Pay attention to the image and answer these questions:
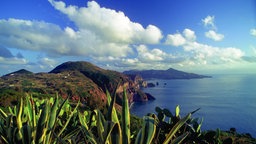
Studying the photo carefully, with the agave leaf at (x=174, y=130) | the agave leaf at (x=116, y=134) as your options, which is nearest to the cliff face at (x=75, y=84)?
the agave leaf at (x=174, y=130)

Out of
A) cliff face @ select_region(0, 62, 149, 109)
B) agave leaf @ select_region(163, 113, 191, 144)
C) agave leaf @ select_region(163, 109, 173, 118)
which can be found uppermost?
agave leaf @ select_region(163, 109, 173, 118)

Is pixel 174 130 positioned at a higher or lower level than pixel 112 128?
lower

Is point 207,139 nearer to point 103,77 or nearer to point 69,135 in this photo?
point 69,135

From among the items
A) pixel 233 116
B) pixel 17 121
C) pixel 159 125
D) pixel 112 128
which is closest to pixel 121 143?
pixel 112 128

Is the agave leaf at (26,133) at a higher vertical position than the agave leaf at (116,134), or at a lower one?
lower

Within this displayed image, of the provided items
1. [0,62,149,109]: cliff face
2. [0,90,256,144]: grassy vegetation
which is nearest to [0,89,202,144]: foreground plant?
[0,90,256,144]: grassy vegetation

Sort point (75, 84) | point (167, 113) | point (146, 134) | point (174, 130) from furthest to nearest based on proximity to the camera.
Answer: point (75, 84) < point (167, 113) < point (174, 130) < point (146, 134)

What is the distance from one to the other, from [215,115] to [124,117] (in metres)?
78.5

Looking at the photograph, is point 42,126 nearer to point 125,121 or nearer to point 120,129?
point 125,121

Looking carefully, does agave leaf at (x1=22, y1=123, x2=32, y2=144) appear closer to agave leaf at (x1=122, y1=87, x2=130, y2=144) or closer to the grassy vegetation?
the grassy vegetation

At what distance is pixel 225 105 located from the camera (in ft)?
305

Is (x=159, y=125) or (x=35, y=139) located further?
(x=35, y=139)

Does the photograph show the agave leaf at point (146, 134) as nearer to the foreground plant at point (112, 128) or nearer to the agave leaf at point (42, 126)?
the foreground plant at point (112, 128)

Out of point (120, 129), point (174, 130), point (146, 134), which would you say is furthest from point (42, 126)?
point (174, 130)
